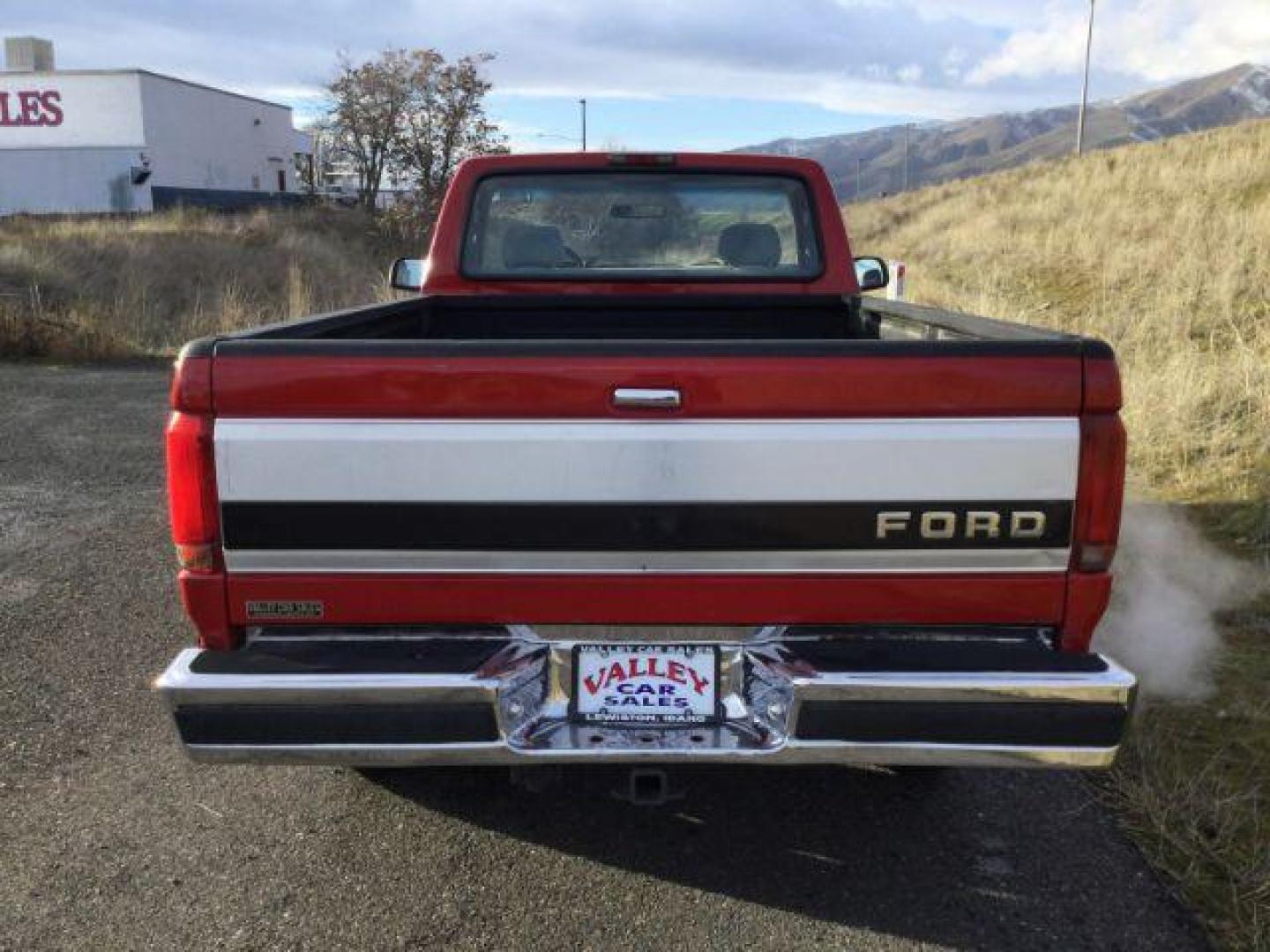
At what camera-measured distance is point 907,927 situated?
255cm

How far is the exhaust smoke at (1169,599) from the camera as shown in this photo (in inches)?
157

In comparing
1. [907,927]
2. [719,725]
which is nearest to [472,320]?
[719,725]

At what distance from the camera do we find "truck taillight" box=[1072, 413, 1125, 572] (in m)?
2.24

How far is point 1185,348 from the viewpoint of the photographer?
811 centimetres

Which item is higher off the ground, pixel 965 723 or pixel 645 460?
pixel 645 460

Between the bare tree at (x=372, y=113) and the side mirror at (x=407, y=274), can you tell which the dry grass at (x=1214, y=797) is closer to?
the side mirror at (x=407, y=274)

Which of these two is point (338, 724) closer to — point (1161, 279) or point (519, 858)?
point (519, 858)

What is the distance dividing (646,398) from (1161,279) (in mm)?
10119

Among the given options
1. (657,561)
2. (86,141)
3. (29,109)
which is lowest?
(657,561)

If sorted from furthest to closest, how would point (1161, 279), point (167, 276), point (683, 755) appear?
point (167, 276), point (1161, 279), point (683, 755)

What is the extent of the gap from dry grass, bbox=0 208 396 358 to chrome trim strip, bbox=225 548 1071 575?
11954 millimetres

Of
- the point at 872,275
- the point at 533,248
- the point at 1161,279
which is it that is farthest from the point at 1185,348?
the point at 533,248

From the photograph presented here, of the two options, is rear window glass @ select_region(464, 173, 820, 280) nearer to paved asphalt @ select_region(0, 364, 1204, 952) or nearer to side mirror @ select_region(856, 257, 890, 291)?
side mirror @ select_region(856, 257, 890, 291)

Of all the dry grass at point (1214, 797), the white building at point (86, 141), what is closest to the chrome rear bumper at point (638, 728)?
the dry grass at point (1214, 797)
